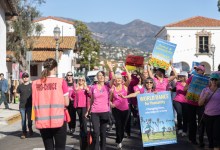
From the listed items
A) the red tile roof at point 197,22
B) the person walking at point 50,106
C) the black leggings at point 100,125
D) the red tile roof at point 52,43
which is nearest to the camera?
the person walking at point 50,106

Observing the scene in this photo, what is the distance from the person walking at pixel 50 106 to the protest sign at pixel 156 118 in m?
2.12

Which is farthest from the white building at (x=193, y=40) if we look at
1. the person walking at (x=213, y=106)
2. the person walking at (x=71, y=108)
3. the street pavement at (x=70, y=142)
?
the person walking at (x=213, y=106)

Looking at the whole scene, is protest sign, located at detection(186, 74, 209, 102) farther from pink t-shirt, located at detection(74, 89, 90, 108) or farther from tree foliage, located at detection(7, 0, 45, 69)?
tree foliage, located at detection(7, 0, 45, 69)

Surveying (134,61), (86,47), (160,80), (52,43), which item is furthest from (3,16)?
(86,47)

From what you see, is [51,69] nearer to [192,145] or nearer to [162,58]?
[162,58]

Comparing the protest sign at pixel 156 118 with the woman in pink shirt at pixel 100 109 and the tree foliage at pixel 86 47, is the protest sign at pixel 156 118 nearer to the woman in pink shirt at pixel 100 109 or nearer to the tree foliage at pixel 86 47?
the woman in pink shirt at pixel 100 109

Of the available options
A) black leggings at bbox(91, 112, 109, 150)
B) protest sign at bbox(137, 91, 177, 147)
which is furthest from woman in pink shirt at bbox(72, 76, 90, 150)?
protest sign at bbox(137, 91, 177, 147)

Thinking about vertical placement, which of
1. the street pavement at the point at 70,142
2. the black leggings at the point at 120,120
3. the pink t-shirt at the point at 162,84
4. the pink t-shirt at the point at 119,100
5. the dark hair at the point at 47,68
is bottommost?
the street pavement at the point at 70,142

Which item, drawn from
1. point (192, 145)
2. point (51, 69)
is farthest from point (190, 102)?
point (51, 69)

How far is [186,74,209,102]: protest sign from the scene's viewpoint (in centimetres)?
1010

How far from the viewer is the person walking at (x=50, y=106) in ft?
20.9

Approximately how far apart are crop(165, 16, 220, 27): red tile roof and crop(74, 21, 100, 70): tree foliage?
14071 mm

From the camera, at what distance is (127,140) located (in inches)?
458

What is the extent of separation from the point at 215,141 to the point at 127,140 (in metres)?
3.59
